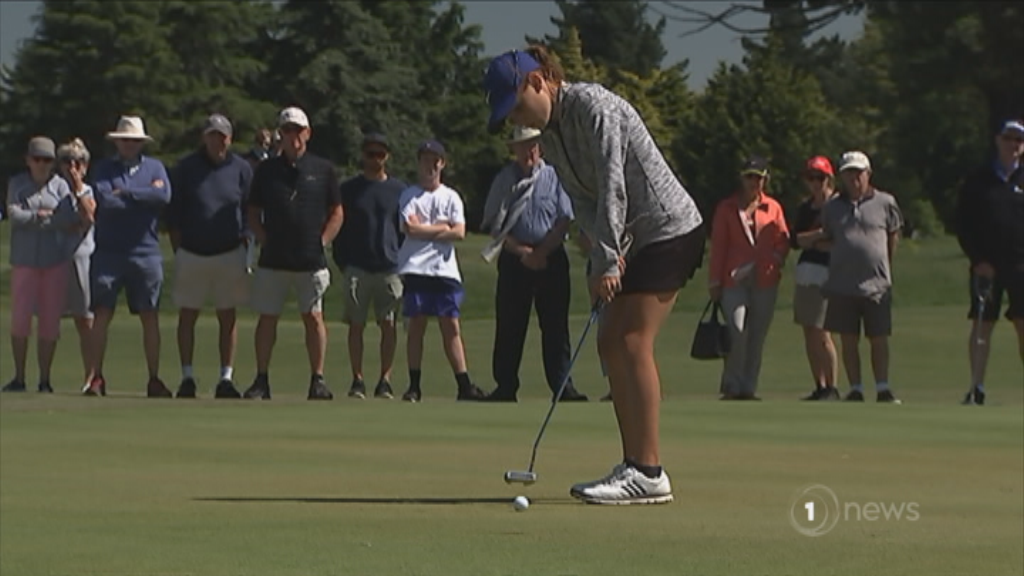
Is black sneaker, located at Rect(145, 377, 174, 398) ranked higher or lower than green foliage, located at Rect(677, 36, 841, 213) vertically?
lower

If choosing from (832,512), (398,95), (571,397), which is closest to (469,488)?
(832,512)

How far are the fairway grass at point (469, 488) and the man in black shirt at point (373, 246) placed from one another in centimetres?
100

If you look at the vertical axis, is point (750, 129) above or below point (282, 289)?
above

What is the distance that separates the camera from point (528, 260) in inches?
664

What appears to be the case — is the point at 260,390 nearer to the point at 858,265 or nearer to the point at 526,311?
the point at 526,311

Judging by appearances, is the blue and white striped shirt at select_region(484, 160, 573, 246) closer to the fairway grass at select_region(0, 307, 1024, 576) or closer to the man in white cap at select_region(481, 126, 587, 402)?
the man in white cap at select_region(481, 126, 587, 402)

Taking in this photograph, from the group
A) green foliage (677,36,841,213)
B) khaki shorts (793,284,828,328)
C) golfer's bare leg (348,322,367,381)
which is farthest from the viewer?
green foliage (677,36,841,213)

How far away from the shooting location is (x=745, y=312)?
18719 mm

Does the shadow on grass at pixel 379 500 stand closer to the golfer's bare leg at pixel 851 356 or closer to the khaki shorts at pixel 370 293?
the khaki shorts at pixel 370 293

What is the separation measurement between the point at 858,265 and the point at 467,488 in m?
9.13

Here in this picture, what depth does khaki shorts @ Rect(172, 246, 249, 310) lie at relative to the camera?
57.3ft

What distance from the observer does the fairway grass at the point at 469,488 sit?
7438mm

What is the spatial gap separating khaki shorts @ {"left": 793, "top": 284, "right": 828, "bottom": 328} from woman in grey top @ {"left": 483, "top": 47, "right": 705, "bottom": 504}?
393 inches

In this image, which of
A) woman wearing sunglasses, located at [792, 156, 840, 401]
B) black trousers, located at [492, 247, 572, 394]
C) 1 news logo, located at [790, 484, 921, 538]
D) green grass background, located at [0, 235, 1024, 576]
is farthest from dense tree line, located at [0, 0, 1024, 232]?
1 news logo, located at [790, 484, 921, 538]
